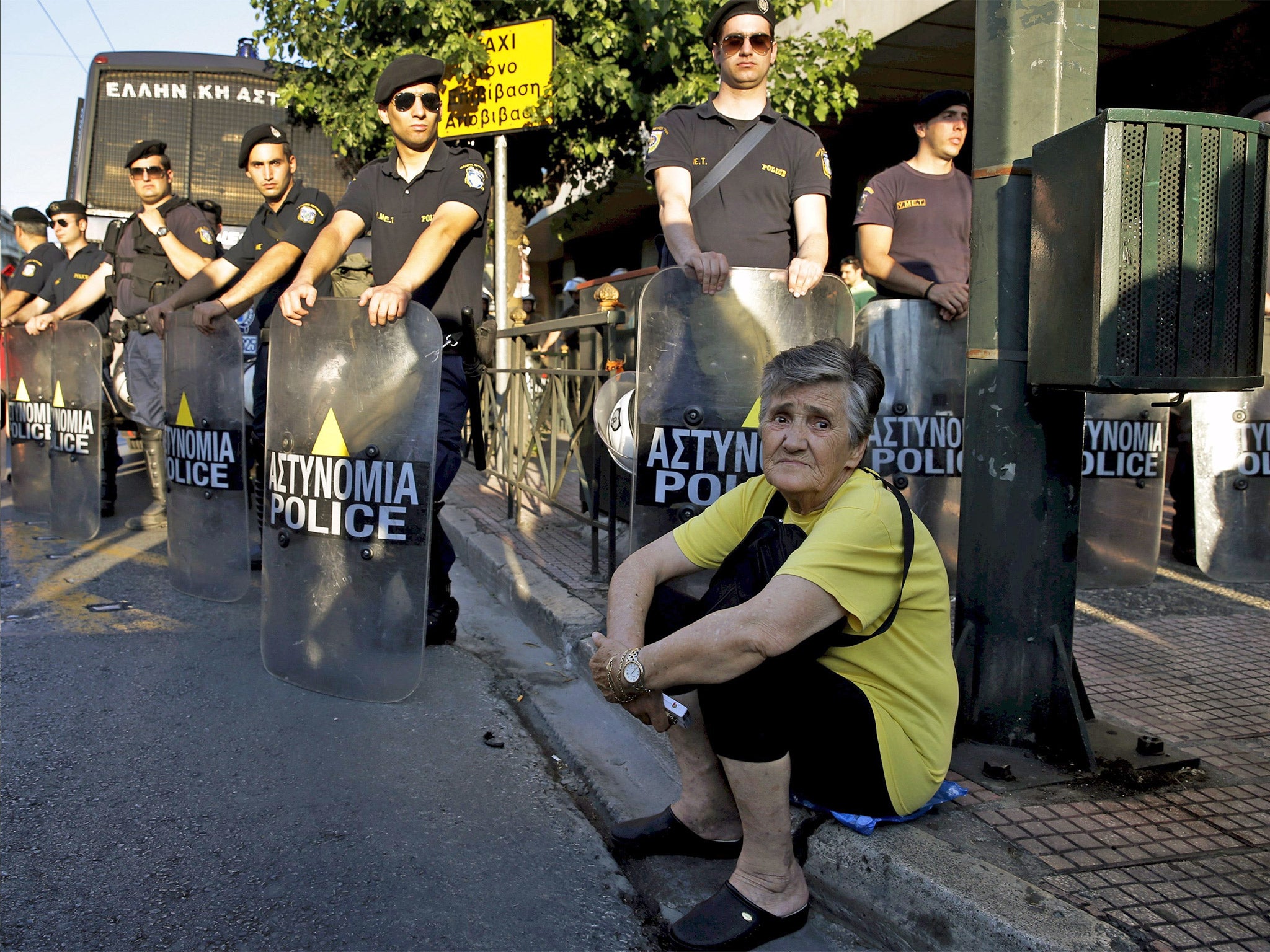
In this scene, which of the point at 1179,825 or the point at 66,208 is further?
the point at 66,208

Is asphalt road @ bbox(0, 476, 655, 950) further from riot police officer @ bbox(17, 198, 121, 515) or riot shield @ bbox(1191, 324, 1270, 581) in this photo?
riot police officer @ bbox(17, 198, 121, 515)

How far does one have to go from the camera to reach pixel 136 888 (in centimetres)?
240

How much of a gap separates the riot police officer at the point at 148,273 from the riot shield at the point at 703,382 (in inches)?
135

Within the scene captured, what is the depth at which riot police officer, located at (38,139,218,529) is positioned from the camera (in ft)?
19.9

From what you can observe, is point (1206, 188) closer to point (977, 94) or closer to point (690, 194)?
point (977, 94)

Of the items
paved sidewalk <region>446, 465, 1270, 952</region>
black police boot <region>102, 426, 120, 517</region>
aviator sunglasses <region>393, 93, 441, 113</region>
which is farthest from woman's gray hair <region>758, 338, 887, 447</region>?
black police boot <region>102, 426, 120, 517</region>

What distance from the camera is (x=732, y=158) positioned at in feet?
12.5

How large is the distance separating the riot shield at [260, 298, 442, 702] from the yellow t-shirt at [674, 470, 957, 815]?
5.11 feet

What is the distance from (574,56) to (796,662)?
656cm

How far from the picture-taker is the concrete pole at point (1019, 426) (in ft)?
9.16

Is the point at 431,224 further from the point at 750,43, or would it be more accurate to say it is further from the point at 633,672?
the point at 633,672

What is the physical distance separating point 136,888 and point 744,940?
1324 millimetres

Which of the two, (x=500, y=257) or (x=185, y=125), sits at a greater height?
(x=185, y=125)

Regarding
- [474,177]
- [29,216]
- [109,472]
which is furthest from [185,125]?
[474,177]
